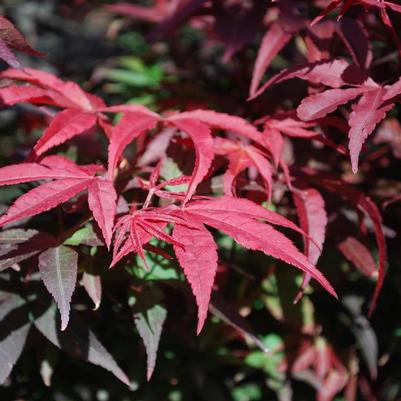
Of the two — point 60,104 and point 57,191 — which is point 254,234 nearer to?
point 57,191

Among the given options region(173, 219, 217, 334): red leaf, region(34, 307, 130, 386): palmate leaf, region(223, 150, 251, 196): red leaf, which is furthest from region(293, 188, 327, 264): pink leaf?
region(34, 307, 130, 386): palmate leaf

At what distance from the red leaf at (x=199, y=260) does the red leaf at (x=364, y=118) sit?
211 mm

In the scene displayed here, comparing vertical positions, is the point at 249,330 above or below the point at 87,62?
above

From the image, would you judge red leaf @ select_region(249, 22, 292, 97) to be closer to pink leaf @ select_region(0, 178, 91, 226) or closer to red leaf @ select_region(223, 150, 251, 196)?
red leaf @ select_region(223, 150, 251, 196)

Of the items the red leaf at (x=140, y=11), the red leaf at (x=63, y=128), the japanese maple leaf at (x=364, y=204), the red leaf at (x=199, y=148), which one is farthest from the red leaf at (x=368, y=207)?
the red leaf at (x=140, y=11)

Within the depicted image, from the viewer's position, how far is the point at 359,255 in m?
1.08

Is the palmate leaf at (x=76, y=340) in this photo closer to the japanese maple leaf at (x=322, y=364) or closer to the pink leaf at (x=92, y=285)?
the pink leaf at (x=92, y=285)

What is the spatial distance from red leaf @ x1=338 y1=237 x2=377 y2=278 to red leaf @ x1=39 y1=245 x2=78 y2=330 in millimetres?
498

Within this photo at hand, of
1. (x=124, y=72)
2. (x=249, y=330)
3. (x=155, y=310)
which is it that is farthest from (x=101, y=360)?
(x=124, y=72)

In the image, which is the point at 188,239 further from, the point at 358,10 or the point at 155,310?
the point at 358,10

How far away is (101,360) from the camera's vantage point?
896 millimetres

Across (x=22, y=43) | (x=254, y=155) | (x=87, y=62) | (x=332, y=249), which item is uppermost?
(x=22, y=43)

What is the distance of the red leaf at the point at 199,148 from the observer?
2.52 feet

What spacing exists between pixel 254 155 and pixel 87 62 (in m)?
1.09
